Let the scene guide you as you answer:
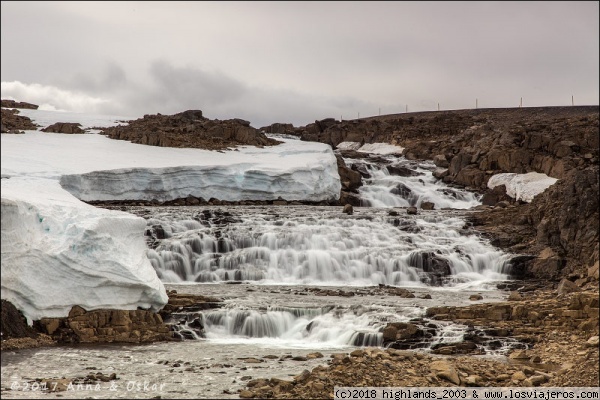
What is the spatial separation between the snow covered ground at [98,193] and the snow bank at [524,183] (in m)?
7.88

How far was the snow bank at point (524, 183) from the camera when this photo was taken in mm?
30062

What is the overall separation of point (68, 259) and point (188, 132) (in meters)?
24.8

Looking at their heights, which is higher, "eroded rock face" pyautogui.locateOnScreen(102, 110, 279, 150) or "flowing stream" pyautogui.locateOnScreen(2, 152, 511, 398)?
"eroded rock face" pyautogui.locateOnScreen(102, 110, 279, 150)

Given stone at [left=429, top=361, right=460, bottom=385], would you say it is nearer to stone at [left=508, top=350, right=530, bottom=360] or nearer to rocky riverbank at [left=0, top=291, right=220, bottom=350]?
stone at [left=508, top=350, right=530, bottom=360]

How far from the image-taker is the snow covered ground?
1279cm

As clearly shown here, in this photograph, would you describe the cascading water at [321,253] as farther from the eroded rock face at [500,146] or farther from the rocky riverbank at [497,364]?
the eroded rock face at [500,146]

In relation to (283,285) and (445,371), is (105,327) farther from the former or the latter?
(283,285)

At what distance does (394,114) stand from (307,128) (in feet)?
51.3

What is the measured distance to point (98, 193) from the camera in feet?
90.0

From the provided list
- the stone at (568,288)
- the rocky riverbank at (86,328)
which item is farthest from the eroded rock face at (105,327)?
the stone at (568,288)

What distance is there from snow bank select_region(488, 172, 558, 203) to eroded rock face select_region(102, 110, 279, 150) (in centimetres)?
1425

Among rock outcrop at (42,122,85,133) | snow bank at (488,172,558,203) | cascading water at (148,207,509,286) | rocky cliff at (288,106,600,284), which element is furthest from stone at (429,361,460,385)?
rock outcrop at (42,122,85,133)

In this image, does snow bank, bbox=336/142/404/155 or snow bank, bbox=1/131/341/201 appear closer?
snow bank, bbox=1/131/341/201

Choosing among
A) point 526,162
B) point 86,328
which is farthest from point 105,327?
point 526,162
